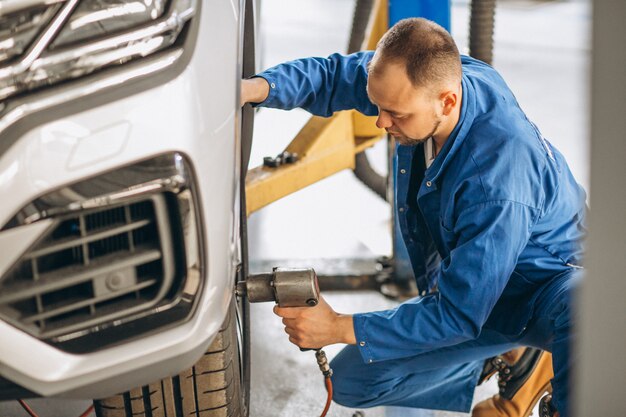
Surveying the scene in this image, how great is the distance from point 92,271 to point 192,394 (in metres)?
0.67

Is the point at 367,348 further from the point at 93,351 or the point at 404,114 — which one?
the point at 93,351

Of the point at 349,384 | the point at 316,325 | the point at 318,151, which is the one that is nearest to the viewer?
the point at 316,325

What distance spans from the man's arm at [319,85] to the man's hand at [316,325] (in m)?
0.55

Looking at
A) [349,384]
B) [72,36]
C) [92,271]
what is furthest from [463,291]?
[72,36]

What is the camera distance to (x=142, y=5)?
1.28 m

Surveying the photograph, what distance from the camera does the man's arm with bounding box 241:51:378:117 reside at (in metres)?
2.14

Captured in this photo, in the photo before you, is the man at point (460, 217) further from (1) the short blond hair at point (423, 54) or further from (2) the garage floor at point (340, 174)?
(2) the garage floor at point (340, 174)

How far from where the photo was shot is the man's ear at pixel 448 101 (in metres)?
1.90

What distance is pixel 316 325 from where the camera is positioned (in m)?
1.89

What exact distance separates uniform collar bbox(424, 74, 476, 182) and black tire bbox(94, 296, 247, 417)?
0.58 m

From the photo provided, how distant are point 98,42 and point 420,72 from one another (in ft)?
2.73

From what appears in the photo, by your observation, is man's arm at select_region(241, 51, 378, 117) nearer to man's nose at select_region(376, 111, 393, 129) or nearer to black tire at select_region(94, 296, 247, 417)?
man's nose at select_region(376, 111, 393, 129)

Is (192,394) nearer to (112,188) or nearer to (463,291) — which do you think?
(463,291)

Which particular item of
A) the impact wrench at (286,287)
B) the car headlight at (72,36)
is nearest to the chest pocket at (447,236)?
the impact wrench at (286,287)
